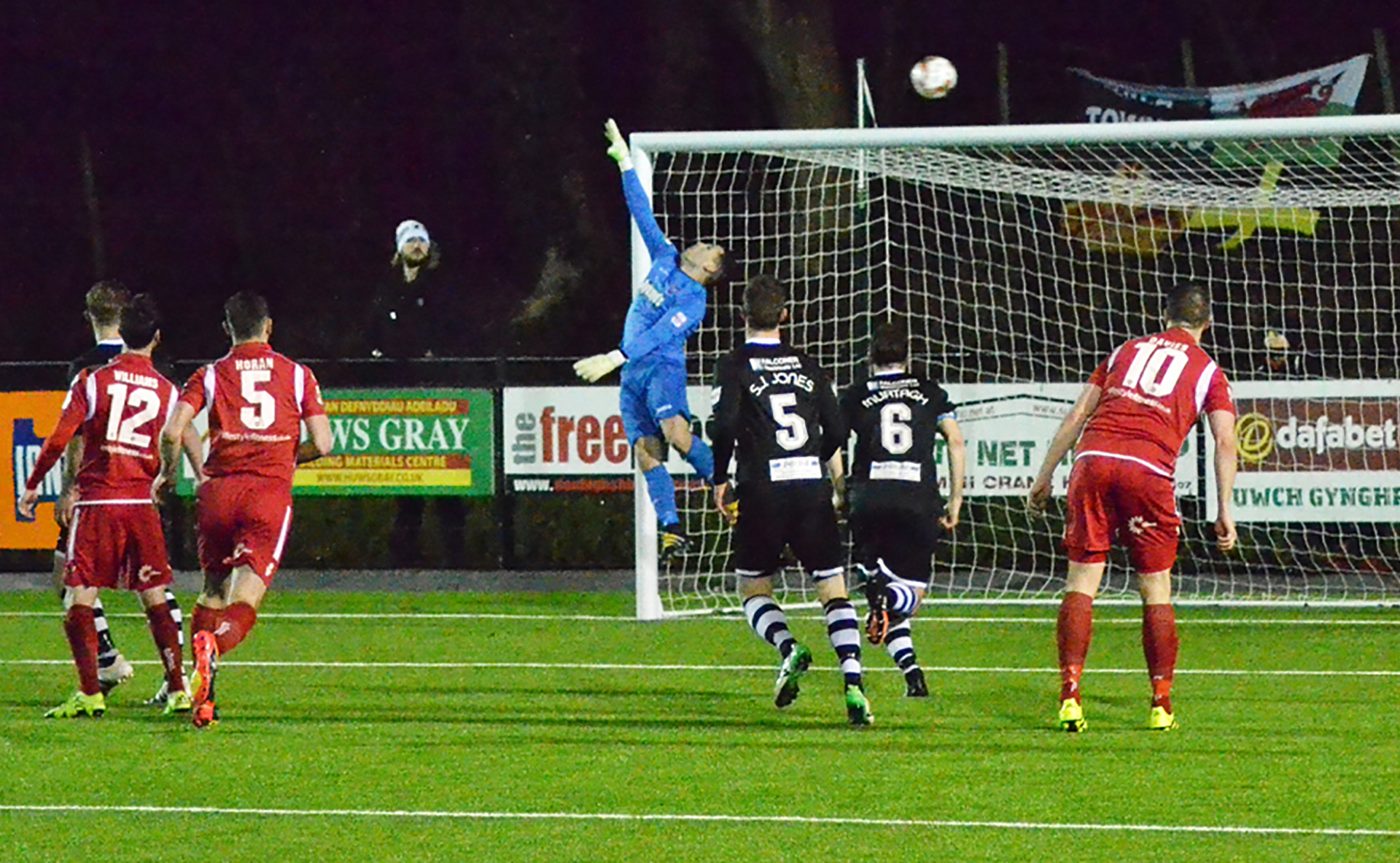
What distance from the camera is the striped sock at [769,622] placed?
9781 mm

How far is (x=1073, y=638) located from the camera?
9.34m

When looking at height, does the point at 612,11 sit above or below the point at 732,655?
above

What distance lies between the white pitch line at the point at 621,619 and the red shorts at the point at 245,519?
5.02 m

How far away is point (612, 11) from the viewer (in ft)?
88.0

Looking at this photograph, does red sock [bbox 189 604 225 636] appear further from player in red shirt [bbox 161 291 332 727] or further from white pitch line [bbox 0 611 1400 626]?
white pitch line [bbox 0 611 1400 626]

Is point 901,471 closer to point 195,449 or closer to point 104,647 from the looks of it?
point 195,449

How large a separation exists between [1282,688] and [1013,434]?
18.5 feet

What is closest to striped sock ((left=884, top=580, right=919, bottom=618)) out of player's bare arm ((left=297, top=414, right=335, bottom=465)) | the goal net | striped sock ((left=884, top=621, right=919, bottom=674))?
striped sock ((left=884, top=621, right=919, bottom=674))

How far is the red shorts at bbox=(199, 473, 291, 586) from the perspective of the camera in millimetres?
9492

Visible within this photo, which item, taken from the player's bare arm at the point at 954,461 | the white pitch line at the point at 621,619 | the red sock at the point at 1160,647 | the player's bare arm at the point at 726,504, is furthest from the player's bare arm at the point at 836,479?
the white pitch line at the point at 621,619

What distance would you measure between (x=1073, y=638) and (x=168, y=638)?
13.0ft

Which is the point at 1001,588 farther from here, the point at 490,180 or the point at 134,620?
the point at 490,180

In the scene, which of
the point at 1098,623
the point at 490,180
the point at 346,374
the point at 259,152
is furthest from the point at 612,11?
the point at 1098,623

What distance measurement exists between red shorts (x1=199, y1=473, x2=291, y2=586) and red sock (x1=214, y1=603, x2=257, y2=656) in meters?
0.19
